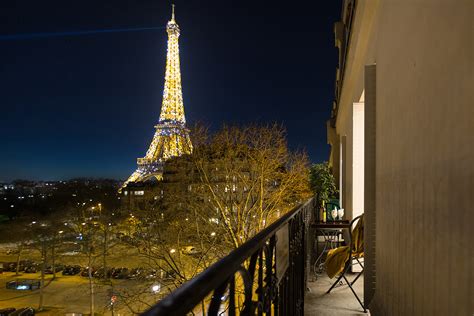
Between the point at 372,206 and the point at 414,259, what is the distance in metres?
1.80

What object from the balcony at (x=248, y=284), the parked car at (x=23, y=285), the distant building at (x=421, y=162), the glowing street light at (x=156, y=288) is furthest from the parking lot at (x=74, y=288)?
the balcony at (x=248, y=284)

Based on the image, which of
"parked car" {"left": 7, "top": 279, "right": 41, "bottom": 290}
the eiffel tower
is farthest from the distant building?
the eiffel tower

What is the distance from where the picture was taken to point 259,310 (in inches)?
60.7

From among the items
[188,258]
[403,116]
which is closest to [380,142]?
[403,116]

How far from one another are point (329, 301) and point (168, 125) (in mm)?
56465

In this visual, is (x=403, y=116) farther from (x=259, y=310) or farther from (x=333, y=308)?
(x=333, y=308)

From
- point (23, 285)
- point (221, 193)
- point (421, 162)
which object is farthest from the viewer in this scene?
point (23, 285)

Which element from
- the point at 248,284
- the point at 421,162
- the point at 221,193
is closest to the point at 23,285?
the point at 221,193

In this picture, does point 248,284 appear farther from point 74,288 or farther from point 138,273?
point 74,288

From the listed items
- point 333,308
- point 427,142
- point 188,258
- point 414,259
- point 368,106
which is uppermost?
point 368,106

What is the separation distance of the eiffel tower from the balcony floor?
164ft

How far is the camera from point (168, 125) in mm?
59562

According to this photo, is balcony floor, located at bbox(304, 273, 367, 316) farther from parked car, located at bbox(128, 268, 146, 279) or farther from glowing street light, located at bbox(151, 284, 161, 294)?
parked car, located at bbox(128, 268, 146, 279)

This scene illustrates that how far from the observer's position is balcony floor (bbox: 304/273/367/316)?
430 centimetres
